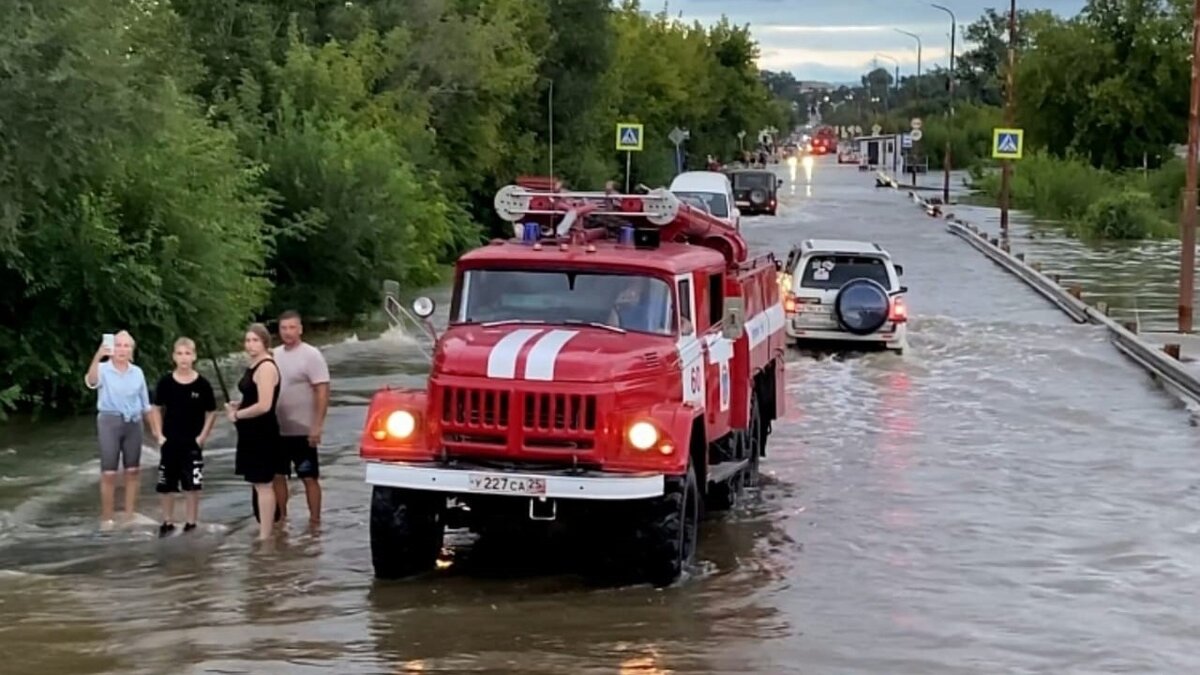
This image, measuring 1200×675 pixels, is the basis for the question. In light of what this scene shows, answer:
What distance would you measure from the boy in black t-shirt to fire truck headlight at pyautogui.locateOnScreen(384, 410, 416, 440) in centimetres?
218

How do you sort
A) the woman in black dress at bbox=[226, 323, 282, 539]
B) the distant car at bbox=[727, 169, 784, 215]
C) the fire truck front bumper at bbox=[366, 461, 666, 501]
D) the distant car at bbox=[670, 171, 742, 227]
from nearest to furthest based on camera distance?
the fire truck front bumper at bbox=[366, 461, 666, 501] < the woman in black dress at bbox=[226, 323, 282, 539] < the distant car at bbox=[670, 171, 742, 227] < the distant car at bbox=[727, 169, 784, 215]

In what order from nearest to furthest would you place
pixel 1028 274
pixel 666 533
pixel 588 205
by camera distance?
1. pixel 666 533
2. pixel 588 205
3. pixel 1028 274

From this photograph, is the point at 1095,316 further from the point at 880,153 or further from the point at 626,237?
the point at 880,153

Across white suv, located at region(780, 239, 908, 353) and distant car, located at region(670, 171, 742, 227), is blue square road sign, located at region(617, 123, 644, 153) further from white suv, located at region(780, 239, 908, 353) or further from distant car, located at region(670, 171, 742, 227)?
white suv, located at region(780, 239, 908, 353)

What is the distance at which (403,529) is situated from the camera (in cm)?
1124

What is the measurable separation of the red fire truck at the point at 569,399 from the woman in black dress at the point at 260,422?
3.60 ft

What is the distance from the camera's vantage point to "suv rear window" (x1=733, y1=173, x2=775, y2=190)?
2628 inches

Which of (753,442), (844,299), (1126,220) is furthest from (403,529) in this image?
(1126,220)

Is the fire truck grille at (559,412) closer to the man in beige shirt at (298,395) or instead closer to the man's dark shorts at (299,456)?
the man in beige shirt at (298,395)

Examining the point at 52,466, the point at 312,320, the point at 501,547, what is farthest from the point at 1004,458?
the point at 312,320

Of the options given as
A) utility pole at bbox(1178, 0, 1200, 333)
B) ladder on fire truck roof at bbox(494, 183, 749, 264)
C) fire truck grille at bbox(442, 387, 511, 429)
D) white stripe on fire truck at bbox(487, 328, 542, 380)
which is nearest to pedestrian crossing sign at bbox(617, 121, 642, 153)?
utility pole at bbox(1178, 0, 1200, 333)

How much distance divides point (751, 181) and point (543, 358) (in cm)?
5679

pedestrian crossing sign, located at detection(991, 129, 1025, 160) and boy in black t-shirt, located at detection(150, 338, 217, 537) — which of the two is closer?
boy in black t-shirt, located at detection(150, 338, 217, 537)

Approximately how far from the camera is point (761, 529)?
13.7 meters
